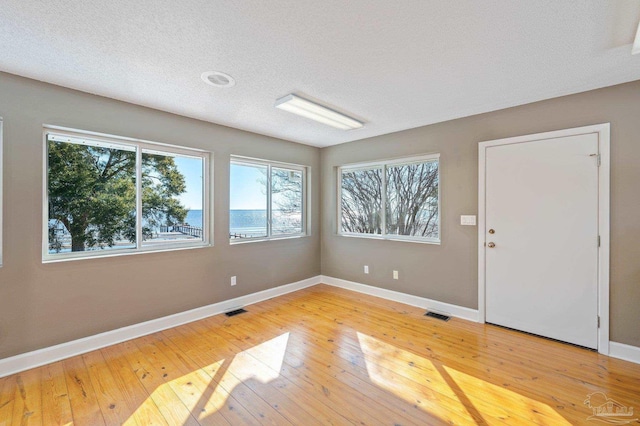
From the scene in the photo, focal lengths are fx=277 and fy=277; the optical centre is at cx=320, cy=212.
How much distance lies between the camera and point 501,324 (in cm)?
327

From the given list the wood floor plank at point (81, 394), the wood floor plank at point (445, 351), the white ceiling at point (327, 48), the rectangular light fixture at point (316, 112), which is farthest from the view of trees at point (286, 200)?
the wood floor plank at point (81, 394)

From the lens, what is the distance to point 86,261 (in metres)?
2.74

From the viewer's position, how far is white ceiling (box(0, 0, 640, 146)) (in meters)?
1.63

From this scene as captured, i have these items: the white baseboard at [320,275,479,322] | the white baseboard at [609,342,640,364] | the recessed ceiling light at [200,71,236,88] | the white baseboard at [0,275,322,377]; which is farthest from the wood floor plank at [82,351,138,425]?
the white baseboard at [609,342,640,364]

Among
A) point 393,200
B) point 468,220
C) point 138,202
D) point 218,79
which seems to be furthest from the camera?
point 393,200

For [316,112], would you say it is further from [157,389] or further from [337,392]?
[157,389]

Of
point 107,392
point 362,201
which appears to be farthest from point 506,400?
point 362,201

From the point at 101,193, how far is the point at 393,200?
12.4 ft

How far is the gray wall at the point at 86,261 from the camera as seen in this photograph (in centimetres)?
239

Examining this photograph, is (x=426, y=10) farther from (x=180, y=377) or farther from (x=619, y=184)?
(x=180, y=377)

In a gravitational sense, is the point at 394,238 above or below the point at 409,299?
above

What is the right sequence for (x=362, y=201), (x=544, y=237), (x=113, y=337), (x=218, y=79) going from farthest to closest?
1. (x=362, y=201)
2. (x=544, y=237)
3. (x=113, y=337)
4. (x=218, y=79)

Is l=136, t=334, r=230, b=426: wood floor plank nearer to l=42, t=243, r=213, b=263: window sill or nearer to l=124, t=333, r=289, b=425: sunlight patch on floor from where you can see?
l=124, t=333, r=289, b=425: sunlight patch on floor

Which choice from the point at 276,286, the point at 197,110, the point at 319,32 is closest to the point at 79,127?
the point at 197,110
